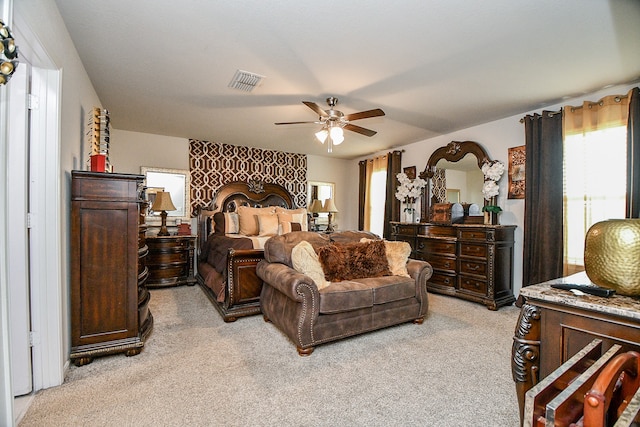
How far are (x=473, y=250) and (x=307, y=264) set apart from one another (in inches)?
103

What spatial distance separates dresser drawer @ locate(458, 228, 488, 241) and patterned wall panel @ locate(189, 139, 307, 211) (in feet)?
11.4

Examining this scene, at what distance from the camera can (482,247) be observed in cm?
393

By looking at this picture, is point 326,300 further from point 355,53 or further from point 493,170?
point 493,170

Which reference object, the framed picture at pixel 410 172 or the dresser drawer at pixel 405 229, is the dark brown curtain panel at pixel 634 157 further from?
the framed picture at pixel 410 172

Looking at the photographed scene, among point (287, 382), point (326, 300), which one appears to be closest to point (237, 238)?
point (326, 300)

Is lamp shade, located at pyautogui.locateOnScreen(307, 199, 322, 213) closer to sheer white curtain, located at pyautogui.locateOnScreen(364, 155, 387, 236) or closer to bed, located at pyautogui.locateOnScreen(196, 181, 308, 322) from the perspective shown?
bed, located at pyautogui.locateOnScreen(196, 181, 308, 322)

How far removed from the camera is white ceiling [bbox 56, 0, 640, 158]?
1972mm

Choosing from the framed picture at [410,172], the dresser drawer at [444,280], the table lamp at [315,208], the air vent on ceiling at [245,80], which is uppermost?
the air vent on ceiling at [245,80]

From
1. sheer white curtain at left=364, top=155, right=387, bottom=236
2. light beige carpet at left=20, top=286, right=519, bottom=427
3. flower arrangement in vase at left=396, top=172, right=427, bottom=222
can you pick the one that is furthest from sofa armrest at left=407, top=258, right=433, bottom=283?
sheer white curtain at left=364, top=155, right=387, bottom=236

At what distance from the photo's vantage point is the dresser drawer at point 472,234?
12.8 feet

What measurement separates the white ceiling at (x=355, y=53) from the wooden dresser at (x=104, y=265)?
1166 millimetres

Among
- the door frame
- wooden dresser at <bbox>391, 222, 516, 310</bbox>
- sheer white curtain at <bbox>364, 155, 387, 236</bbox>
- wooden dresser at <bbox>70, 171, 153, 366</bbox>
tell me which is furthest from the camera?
sheer white curtain at <bbox>364, 155, 387, 236</bbox>

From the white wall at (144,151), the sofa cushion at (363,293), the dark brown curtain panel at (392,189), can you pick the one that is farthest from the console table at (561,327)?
the white wall at (144,151)

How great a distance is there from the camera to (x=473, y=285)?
13.1ft
